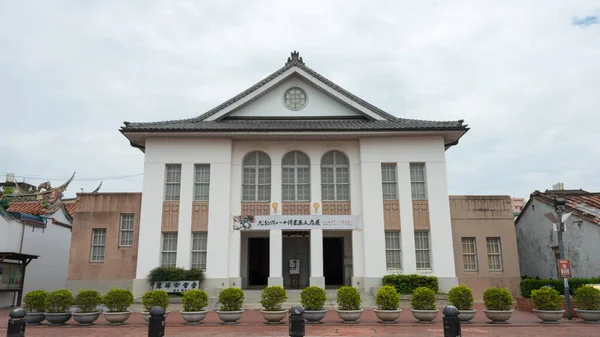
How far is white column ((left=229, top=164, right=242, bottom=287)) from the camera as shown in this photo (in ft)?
65.2

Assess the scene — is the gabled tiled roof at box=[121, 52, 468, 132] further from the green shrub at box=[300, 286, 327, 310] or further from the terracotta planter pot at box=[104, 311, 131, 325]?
the terracotta planter pot at box=[104, 311, 131, 325]

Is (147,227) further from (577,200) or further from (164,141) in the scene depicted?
(577,200)

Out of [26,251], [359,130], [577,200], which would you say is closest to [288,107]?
[359,130]

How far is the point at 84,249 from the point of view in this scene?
20.6 metres

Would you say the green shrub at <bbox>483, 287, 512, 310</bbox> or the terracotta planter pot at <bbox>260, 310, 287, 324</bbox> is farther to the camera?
the terracotta planter pot at <bbox>260, 310, 287, 324</bbox>

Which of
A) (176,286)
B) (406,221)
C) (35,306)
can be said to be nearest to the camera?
(35,306)

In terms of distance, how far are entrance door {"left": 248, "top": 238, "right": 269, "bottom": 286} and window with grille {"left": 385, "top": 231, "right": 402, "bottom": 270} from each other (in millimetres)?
6962

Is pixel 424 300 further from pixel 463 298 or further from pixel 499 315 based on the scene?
pixel 499 315

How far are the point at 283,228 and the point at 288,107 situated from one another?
20.5 feet

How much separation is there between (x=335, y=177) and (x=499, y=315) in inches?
380

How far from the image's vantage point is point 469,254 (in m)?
20.9

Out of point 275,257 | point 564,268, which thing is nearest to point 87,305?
point 275,257

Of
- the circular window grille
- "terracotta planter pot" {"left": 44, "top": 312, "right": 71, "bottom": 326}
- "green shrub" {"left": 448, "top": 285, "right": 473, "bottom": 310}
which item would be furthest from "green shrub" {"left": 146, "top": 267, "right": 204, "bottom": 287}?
"green shrub" {"left": 448, "top": 285, "right": 473, "bottom": 310}

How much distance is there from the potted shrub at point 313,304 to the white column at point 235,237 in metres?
6.61
